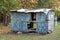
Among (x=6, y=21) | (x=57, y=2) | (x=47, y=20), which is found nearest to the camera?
(x=47, y=20)

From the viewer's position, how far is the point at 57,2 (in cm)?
3700

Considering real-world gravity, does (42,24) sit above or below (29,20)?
below

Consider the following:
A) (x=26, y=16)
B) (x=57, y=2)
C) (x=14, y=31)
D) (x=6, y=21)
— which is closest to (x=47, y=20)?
(x=26, y=16)

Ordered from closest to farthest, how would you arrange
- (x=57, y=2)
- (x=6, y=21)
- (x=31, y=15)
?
(x=31, y=15), (x=6, y=21), (x=57, y=2)

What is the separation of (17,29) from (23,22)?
90 centimetres

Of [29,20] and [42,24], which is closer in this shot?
A: [42,24]

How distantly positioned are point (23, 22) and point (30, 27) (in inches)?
78.3

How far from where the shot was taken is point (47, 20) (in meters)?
20.0

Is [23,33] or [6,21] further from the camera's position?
[6,21]

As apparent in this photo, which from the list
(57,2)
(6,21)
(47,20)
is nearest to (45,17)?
(47,20)

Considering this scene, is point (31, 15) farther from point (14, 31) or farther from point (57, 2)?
point (57, 2)

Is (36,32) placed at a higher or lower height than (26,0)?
lower

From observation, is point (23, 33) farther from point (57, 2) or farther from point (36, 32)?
point (57, 2)

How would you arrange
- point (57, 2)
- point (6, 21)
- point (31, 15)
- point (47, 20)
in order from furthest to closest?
point (57, 2), point (6, 21), point (31, 15), point (47, 20)
